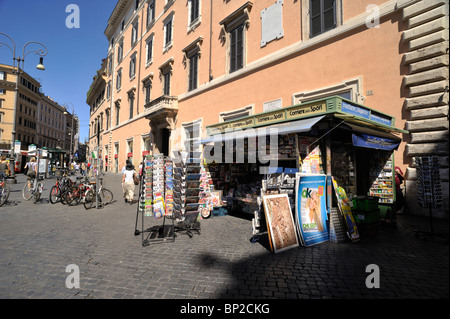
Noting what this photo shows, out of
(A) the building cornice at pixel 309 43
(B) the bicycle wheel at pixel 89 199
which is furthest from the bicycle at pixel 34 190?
(A) the building cornice at pixel 309 43

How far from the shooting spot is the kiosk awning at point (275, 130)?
536 cm

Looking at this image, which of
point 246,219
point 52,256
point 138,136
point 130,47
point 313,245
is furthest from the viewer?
point 130,47

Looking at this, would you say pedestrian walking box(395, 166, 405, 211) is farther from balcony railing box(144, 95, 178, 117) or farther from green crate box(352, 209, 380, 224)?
balcony railing box(144, 95, 178, 117)

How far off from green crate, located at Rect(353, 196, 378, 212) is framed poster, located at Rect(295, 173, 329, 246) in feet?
3.01

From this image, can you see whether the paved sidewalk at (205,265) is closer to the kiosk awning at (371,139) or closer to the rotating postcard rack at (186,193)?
the rotating postcard rack at (186,193)

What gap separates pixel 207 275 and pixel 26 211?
7634mm

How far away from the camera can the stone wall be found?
661 centimetres

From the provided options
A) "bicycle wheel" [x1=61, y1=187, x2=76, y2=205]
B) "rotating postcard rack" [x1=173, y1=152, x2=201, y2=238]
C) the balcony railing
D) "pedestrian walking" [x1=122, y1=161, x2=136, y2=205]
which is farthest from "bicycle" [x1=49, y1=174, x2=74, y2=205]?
the balcony railing

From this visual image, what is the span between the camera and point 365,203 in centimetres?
528

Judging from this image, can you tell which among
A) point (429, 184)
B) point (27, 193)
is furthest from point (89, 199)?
point (429, 184)

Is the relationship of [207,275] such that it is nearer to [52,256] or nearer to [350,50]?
[52,256]
